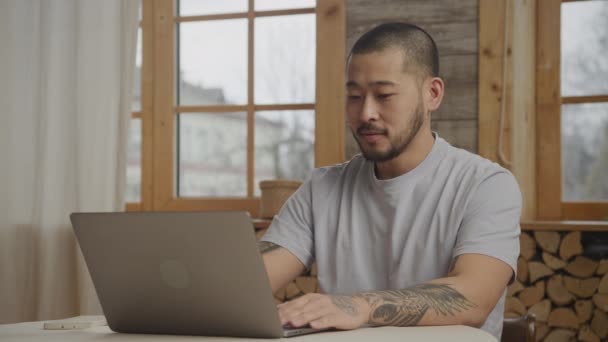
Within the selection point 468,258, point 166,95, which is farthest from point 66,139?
point 468,258

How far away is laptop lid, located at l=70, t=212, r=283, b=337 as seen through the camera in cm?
110

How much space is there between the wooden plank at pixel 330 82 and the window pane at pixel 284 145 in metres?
0.11

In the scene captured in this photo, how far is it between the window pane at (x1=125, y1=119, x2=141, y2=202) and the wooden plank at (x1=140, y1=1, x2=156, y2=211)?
50 millimetres

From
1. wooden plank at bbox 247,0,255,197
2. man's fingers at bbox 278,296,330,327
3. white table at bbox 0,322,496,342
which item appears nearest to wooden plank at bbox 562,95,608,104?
wooden plank at bbox 247,0,255,197

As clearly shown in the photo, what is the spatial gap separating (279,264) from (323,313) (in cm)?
59

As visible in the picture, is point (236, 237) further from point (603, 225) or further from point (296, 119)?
point (296, 119)

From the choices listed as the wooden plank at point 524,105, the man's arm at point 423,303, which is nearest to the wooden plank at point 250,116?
the wooden plank at point 524,105

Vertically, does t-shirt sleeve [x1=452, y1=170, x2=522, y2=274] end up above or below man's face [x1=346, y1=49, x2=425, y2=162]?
below

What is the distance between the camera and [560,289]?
2730 mm

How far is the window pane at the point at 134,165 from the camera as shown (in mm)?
3518

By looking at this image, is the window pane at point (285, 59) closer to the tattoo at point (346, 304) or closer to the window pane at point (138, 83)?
the window pane at point (138, 83)

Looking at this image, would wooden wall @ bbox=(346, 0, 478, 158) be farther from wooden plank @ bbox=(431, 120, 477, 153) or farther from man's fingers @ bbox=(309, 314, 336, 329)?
man's fingers @ bbox=(309, 314, 336, 329)

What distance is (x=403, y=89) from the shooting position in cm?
169

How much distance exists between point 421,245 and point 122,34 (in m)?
1.89
